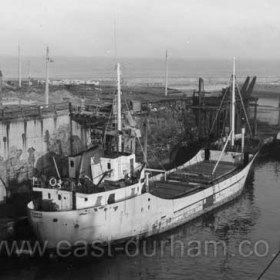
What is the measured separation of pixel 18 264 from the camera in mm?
28094

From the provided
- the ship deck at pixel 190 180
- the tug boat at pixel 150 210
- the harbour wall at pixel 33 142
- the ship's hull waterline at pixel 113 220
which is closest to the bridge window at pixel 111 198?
the tug boat at pixel 150 210

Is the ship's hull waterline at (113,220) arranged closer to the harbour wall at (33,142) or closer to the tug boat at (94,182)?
the tug boat at (94,182)

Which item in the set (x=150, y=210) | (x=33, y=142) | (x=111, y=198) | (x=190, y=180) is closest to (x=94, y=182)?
(x=111, y=198)

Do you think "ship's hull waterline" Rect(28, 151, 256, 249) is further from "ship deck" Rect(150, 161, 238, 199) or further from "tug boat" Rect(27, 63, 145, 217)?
"ship deck" Rect(150, 161, 238, 199)

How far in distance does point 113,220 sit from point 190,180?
12806mm

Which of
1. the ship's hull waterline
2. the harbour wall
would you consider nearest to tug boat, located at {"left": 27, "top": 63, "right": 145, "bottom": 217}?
the ship's hull waterline

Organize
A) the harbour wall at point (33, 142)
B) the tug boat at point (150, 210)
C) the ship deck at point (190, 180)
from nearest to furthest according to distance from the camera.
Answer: the tug boat at point (150, 210) → the harbour wall at point (33, 142) → the ship deck at point (190, 180)

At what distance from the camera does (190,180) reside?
41.6 meters

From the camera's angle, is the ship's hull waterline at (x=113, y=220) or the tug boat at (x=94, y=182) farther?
the tug boat at (x=94, y=182)

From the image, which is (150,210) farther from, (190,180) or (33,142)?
(33,142)

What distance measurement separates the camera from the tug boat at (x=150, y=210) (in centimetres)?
2891

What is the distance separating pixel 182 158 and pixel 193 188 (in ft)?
59.3

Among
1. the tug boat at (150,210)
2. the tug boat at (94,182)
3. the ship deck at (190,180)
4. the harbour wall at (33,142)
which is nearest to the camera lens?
the tug boat at (150,210)

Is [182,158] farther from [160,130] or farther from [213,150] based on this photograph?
[213,150]
